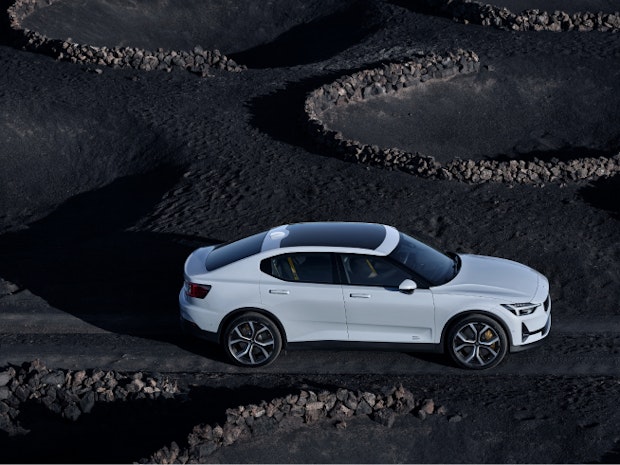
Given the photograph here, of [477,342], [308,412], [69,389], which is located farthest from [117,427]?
[477,342]

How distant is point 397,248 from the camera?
15172 mm

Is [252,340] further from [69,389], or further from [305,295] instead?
[69,389]

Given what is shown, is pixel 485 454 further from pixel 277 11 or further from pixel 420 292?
pixel 277 11

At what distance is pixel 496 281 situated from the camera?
15.1 metres

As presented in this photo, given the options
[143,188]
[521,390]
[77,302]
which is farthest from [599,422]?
[143,188]

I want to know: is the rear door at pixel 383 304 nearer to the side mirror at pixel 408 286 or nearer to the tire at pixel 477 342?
the side mirror at pixel 408 286

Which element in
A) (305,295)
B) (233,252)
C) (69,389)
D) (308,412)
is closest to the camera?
(308,412)

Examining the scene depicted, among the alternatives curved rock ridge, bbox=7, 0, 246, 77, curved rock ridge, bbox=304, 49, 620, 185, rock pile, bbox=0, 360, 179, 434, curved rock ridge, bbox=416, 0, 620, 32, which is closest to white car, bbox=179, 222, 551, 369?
rock pile, bbox=0, 360, 179, 434

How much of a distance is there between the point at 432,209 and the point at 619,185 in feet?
13.6

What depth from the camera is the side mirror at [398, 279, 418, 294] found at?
47.7 ft

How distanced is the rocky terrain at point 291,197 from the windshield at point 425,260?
132cm

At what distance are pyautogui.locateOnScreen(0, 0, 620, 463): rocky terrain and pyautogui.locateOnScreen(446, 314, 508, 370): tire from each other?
0.29 m

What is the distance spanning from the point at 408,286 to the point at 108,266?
6.56 m

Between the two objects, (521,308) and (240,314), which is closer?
(521,308)
